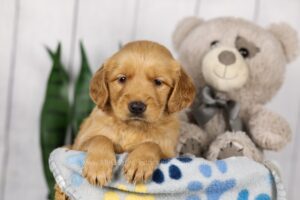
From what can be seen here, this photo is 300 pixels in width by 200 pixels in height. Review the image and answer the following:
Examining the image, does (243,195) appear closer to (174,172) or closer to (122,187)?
(174,172)

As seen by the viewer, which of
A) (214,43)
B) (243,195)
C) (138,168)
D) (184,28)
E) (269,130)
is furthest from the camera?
(184,28)

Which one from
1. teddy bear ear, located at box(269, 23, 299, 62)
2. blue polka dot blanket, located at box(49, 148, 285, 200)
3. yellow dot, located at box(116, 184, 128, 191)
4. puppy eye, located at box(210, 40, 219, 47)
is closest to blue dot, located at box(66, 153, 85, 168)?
blue polka dot blanket, located at box(49, 148, 285, 200)

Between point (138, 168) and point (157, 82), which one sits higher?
point (157, 82)

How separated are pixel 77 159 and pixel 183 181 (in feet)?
0.86

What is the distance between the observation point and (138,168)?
1.17 meters

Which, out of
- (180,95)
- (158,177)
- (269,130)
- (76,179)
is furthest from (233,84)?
(76,179)

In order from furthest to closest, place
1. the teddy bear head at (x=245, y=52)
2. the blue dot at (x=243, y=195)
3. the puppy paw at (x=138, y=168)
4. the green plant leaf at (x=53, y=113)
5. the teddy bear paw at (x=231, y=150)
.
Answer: the green plant leaf at (x=53, y=113)
the teddy bear head at (x=245, y=52)
the teddy bear paw at (x=231, y=150)
the blue dot at (x=243, y=195)
the puppy paw at (x=138, y=168)

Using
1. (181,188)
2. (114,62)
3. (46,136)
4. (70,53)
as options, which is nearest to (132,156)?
(181,188)

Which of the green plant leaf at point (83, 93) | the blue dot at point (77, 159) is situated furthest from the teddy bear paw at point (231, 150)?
the green plant leaf at point (83, 93)

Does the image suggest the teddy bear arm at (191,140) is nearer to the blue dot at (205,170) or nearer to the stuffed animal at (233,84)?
the stuffed animal at (233,84)

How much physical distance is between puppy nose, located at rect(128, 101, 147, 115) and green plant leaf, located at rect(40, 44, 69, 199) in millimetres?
781

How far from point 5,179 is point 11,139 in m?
0.18

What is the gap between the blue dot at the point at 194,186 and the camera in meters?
1.22

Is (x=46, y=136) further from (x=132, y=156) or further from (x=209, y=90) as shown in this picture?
(x=132, y=156)
